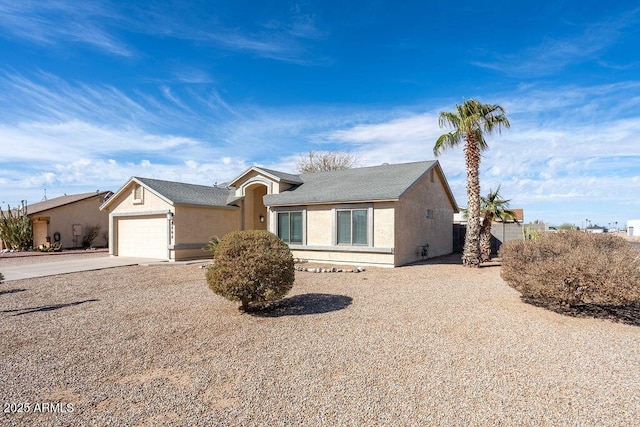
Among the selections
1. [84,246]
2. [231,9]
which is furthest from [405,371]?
[84,246]

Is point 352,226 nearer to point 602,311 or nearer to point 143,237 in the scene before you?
point 602,311

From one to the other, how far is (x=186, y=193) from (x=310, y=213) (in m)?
8.01

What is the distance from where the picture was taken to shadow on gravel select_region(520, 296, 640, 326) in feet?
23.8

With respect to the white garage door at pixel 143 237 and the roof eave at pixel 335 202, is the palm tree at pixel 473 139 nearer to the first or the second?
the roof eave at pixel 335 202

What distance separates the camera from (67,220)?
2827 cm

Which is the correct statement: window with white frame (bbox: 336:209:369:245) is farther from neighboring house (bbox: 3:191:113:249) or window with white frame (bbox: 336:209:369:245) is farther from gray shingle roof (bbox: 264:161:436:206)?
neighboring house (bbox: 3:191:113:249)

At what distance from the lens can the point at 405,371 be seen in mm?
4781

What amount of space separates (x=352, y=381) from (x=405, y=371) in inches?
30.9

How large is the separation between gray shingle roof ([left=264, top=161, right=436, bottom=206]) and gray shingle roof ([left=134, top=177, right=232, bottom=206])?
3.86m

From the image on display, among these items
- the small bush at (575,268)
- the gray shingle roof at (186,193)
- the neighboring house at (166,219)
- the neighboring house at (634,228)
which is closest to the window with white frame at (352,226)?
the small bush at (575,268)

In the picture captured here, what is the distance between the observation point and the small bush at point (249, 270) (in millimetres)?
7430

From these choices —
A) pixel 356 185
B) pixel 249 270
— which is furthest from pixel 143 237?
pixel 249 270

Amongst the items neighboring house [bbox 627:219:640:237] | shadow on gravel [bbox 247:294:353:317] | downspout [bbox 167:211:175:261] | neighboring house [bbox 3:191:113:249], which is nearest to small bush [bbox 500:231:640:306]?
shadow on gravel [bbox 247:294:353:317]

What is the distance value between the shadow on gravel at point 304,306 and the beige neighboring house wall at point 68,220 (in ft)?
85.6
